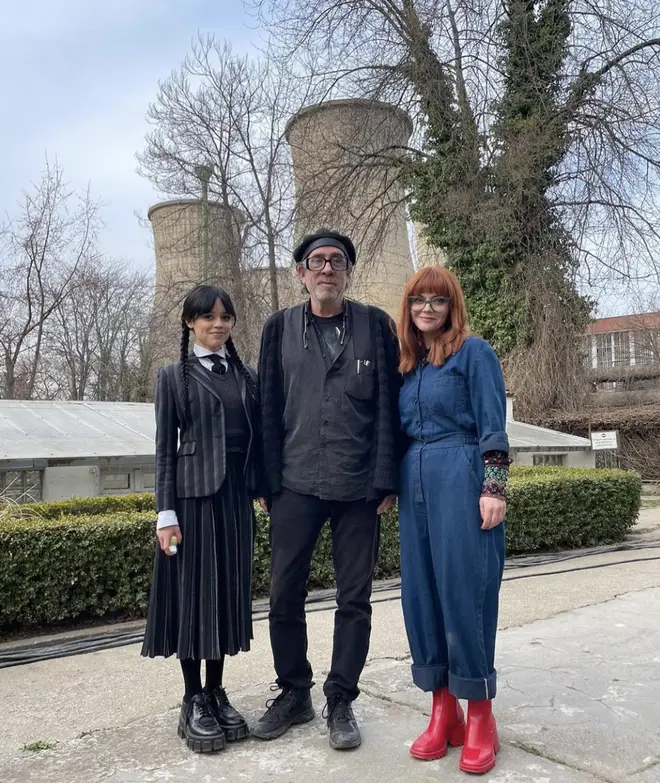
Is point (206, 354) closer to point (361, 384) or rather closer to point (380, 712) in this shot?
point (361, 384)

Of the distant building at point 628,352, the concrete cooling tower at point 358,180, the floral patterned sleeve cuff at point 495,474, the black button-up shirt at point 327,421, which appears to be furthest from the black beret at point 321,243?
the distant building at point 628,352

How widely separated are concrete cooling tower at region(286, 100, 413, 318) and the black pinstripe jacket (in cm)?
1285

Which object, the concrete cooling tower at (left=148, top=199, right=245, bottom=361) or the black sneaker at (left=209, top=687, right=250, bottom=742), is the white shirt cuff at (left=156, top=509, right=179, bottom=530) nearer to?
the black sneaker at (left=209, top=687, right=250, bottom=742)

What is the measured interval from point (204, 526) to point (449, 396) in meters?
1.05

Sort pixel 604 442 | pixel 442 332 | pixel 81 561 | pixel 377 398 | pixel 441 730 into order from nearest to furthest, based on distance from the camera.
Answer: pixel 441 730, pixel 442 332, pixel 377 398, pixel 81 561, pixel 604 442

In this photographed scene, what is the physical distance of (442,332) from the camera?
2.82 metres

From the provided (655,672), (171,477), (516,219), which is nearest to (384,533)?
(655,672)

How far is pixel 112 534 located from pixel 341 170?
486 inches

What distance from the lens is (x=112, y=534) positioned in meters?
5.11

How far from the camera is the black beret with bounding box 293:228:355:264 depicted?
299cm

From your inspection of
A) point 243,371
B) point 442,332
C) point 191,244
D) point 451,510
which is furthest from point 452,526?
point 191,244

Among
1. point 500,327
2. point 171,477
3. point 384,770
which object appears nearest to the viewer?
point 384,770

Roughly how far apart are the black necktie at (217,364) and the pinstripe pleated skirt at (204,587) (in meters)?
0.36

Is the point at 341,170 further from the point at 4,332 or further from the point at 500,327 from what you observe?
the point at 4,332
